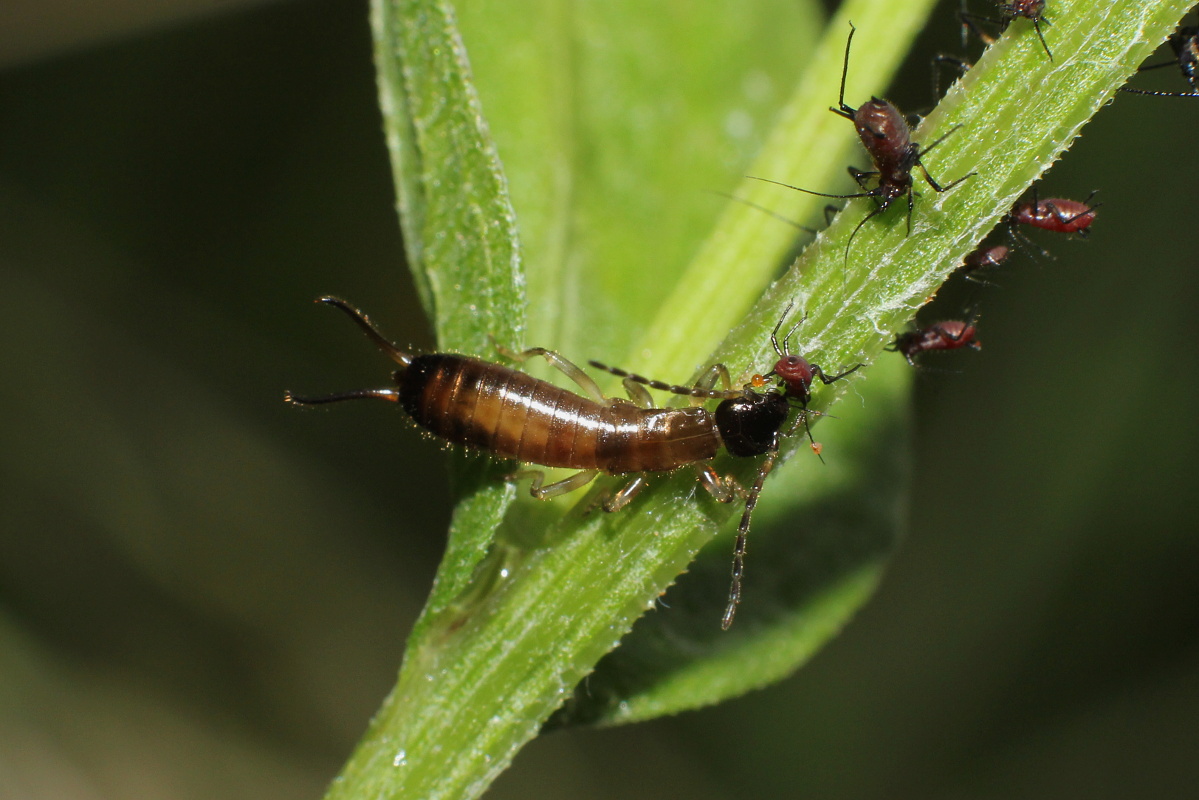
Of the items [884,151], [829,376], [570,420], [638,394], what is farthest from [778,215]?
[570,420]

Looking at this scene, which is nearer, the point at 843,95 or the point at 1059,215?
the point at 843,95

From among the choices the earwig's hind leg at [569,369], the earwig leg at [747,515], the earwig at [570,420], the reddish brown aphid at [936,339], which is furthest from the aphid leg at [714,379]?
the reddish brown aphid at [936,339]

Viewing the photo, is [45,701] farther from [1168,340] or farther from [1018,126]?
[1168,340]

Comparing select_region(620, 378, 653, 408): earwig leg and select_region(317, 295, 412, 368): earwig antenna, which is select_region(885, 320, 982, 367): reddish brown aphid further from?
select_region(317, 295, 412, 368): earwig antenna

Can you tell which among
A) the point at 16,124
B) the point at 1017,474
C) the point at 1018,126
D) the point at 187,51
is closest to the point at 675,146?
the point at 1018,126

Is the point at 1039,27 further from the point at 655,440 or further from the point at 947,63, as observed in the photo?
the point at 655,440

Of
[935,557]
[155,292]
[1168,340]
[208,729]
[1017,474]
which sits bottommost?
[208,729]

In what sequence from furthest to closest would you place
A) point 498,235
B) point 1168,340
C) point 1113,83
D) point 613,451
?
point 1168,340
point 613,451
point 498,235
point 1113,83

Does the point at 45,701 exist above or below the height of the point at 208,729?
below

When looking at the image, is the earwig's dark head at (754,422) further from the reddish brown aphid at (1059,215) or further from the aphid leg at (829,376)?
the reddish brown aphid at (1059,215)
